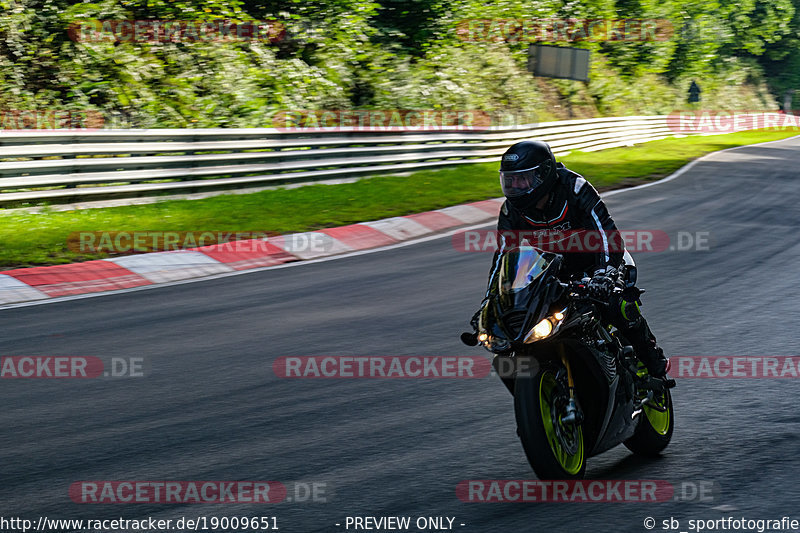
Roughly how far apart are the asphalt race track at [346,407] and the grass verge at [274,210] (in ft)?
7.56

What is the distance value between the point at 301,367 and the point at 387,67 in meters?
19.3

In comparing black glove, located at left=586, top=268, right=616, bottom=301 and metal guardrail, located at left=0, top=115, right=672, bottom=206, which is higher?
black glove, located at left=586, top=268, right=616, bottom=301

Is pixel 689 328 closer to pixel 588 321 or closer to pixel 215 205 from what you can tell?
pixel 588 321

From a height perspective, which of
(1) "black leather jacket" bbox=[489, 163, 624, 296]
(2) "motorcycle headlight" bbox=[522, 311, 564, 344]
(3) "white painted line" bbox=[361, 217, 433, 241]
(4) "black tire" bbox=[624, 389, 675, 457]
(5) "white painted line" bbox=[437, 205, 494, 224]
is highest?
(1) "black leather jacket" bbox=[489, 163, 624, 296]

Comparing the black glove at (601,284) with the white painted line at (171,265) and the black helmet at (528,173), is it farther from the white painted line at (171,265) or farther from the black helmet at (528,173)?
the white painted line at (171,265)

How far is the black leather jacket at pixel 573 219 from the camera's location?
4.84 m

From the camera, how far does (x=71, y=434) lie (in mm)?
5676

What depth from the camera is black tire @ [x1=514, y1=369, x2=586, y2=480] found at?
4270mm

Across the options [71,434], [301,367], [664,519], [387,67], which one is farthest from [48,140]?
[387,67]

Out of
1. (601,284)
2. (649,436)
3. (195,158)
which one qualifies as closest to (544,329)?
(601,284)

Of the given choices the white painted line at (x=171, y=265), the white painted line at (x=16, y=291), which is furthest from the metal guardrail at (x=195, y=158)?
the white painted line at (x=16, y=291)

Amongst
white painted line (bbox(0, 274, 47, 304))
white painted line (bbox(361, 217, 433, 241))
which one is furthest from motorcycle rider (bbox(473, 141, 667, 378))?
white painted line (bbox(361, 217, 433, 241))

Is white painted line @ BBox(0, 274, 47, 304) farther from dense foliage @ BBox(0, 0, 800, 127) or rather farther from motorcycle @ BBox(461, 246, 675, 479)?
dense foliage @ BBox(0, 0, 800, 127)

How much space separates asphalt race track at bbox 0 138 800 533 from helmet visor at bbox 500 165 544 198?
151cm
